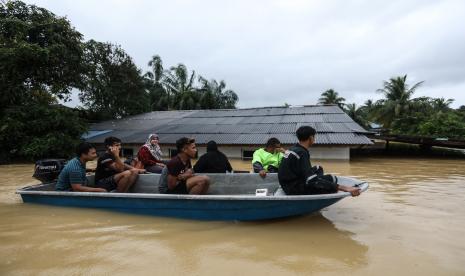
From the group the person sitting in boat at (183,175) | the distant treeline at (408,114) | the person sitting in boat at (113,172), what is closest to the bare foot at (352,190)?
the person sitting in boat at (183,175)

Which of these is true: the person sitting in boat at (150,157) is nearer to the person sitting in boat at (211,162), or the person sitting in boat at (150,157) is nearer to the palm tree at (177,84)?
the person sitting in boat at (211,162)

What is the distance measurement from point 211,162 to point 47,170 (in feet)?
10.4

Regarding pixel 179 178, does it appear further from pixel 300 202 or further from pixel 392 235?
pixel 392 235

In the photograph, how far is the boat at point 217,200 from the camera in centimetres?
438

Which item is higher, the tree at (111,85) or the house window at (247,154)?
the tree at (111,85)

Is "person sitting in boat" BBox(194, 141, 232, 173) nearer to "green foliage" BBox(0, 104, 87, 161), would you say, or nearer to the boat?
the boat

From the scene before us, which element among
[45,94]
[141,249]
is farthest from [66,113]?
[141,249]

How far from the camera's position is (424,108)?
27125 millimetres

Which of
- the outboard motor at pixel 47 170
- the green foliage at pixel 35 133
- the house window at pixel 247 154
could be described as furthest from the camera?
the house window at pixel 247 154

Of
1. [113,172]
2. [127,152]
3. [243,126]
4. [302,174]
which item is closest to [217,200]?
[302,174]

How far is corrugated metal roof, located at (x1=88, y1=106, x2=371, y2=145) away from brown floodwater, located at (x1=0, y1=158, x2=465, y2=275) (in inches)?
378

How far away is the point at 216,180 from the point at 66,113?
1376 centimetres

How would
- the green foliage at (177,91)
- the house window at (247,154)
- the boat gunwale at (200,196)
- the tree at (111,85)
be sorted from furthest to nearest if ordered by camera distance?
the green foliage at (177,91)
the tree at (111,85)
the house window at (247,154)
the boat gunwale at (200,196)

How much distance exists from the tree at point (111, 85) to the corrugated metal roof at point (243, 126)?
233cm
